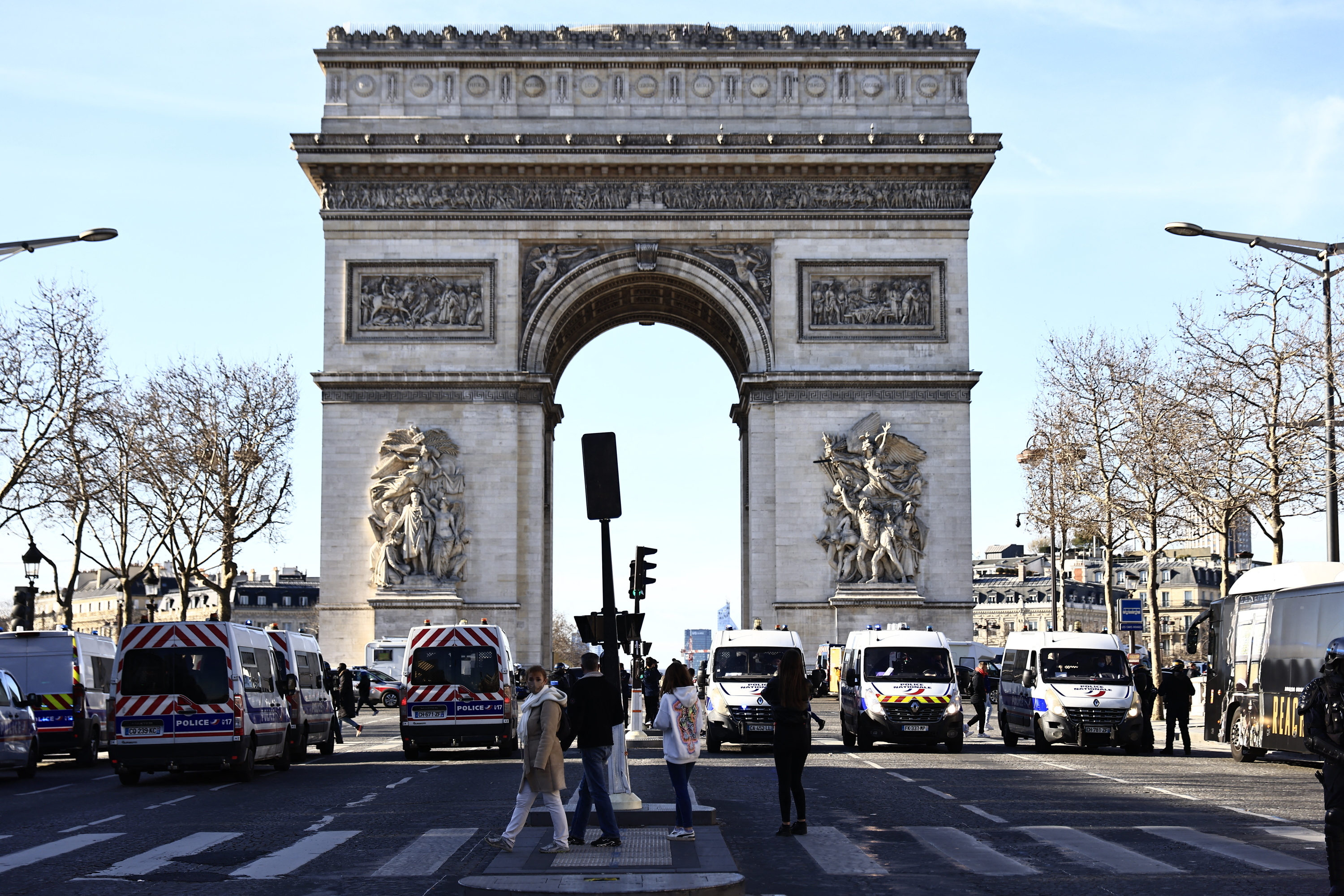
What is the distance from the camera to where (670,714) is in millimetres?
15891

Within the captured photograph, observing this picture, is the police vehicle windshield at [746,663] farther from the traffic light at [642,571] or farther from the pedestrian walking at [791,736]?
the pedestrian walking at [791,736]

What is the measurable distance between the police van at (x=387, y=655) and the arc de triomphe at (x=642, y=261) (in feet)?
2.30

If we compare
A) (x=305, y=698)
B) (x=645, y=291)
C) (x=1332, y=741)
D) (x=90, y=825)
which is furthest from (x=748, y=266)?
(x=1332, y=741)

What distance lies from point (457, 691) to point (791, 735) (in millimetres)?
14549

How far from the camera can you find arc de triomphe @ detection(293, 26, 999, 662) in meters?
49.2

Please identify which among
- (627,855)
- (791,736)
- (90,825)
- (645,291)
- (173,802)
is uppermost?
(645,291)

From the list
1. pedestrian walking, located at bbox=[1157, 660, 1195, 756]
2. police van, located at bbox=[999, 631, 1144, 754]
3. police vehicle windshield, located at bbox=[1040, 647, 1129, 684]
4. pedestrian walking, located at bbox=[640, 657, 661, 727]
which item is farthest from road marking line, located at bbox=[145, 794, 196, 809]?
pedestrian walking, located at bbox=[1157, 660, 1195, 756]

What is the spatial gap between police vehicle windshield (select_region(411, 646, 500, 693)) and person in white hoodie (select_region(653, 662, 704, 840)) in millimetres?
13838

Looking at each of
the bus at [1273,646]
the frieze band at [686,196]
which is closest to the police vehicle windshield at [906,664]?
the bus at [1273,646]

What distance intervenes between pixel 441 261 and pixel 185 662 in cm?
2718

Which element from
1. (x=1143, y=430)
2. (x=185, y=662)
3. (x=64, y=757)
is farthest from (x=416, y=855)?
(x=1143, y=430)

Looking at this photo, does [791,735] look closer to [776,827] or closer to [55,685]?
[776,827]

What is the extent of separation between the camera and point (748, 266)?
50.2 meters

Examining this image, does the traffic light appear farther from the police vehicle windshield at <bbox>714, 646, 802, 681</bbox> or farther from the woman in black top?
the woman in black top
